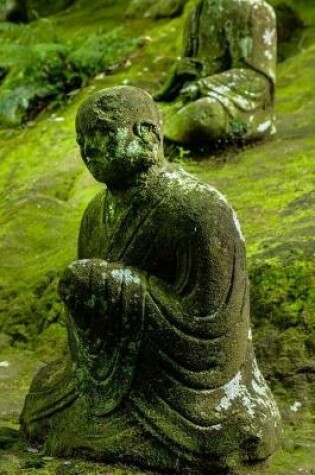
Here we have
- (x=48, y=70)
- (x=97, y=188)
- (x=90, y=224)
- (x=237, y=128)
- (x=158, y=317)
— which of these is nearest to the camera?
(x=158, y=317)

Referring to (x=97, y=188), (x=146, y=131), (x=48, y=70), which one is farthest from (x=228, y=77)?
(x=146, y=131)

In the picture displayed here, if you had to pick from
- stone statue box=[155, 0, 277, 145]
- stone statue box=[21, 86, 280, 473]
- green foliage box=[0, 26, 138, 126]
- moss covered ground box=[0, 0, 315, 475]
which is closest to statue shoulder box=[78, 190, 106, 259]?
stone statue box=[21, 86, 280, 473]

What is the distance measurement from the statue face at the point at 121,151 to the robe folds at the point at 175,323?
0.08m

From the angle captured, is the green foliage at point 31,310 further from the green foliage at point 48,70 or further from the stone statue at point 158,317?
the green foliage at point 48,70

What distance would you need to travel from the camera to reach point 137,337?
3459mm

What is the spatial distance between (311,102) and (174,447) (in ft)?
18.7

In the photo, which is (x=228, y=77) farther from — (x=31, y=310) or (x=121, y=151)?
(x=121, y=151)

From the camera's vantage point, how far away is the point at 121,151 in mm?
3473

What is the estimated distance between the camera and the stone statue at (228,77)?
7391 millimetres

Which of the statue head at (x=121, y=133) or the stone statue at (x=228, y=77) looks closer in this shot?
the statue head at (x=121, y=133)

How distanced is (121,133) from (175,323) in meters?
0.79

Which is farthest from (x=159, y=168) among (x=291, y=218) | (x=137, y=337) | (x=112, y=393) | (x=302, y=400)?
(x=291, y=218)

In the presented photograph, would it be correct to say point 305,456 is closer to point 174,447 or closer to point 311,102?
point 174,447

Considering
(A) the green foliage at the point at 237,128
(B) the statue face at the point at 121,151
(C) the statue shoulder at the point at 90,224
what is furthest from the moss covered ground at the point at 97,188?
(B) the statue face at the point at 121,151
